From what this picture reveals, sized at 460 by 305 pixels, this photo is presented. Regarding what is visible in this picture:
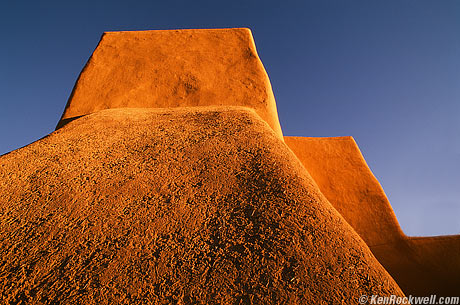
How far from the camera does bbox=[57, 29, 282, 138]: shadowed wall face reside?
16.7 ft

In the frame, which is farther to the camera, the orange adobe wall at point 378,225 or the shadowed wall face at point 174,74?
the shadowed wall face at point 174,74

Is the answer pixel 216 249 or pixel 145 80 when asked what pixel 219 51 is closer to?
pixel 145 80

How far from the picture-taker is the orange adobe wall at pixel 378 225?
4758mm

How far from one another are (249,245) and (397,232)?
480cm

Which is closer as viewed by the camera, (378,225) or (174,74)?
(378,225)

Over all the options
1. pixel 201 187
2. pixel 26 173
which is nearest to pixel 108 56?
pixel 26 173

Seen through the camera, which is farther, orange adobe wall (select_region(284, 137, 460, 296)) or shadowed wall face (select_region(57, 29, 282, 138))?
shadowed wall face (select_region(57, 29, 282, 138))

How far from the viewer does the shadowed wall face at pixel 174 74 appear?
16.7 feet

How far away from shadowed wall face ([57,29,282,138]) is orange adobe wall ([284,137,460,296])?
1811 mm

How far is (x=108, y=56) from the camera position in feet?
19.7

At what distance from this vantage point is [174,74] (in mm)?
5582

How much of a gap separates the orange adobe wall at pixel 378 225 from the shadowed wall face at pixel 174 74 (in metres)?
1.81

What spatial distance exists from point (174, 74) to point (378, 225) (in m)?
4.98

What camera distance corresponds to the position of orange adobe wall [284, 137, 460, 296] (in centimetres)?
476
